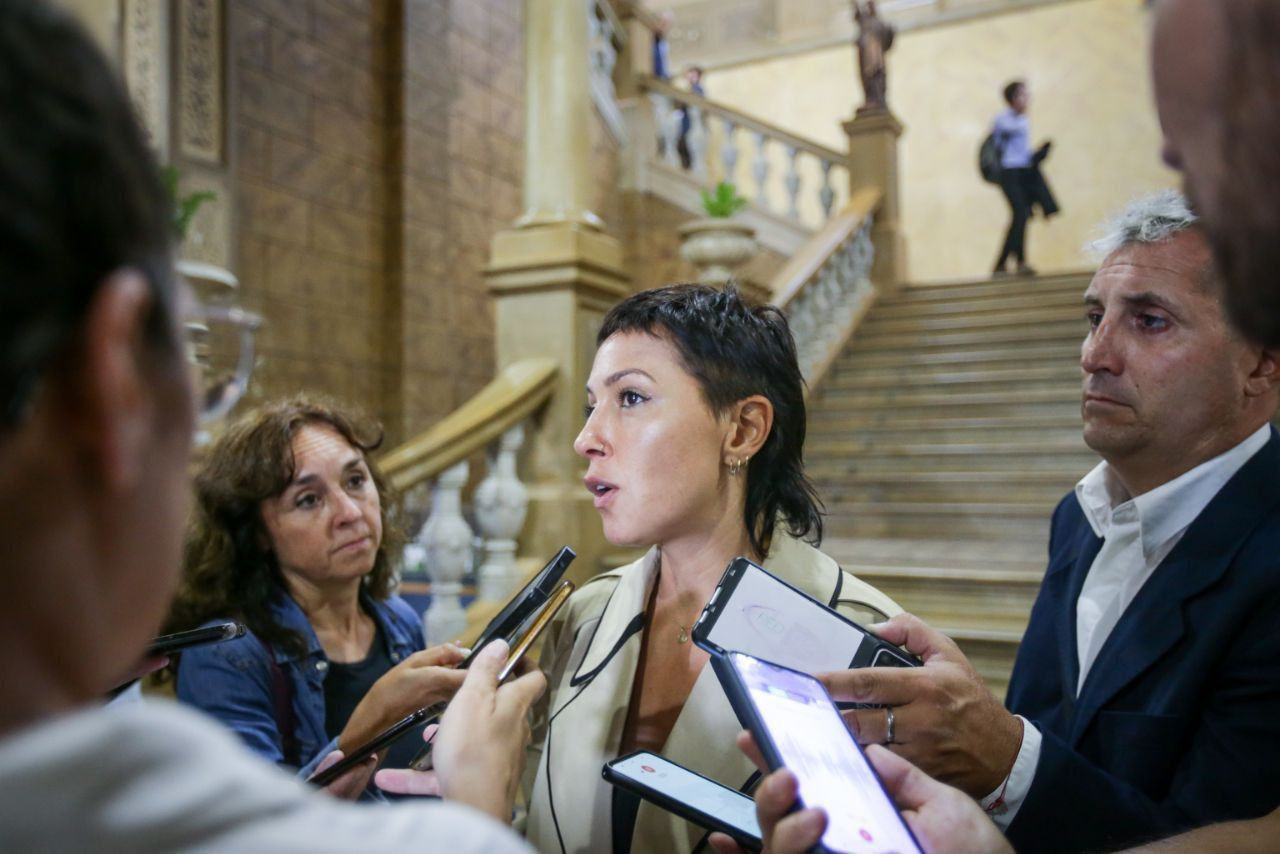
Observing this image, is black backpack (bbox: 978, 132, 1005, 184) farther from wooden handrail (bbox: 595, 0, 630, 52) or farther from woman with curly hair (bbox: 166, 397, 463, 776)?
woman with curly hair (bbox: 166, 397, 463, 776)

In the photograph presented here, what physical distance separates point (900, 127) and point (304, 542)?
7995 mm

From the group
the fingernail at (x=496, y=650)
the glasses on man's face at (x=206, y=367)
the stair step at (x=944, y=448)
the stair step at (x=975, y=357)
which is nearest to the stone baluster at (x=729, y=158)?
the stair step at (x=975, y=357)

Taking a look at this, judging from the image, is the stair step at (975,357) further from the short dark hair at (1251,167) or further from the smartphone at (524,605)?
the short dark hair at (1251,167)

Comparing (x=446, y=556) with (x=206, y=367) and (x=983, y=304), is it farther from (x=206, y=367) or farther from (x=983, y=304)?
(x=983, y=304)

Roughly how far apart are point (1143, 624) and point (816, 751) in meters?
0.81

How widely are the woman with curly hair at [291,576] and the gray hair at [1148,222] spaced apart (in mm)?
1565

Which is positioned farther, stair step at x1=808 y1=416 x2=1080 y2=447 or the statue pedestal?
the statue pedestal

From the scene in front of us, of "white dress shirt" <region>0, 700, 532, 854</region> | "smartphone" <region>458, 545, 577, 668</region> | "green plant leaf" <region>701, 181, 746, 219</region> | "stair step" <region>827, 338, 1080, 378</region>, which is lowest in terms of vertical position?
"smartphone" <region>458, 545, 577, 668</region>

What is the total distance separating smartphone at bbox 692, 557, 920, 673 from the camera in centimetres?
116

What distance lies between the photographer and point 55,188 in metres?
0.43

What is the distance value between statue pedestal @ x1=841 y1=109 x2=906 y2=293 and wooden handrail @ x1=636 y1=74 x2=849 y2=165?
0.92 ft

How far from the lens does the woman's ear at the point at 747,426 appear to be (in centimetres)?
167

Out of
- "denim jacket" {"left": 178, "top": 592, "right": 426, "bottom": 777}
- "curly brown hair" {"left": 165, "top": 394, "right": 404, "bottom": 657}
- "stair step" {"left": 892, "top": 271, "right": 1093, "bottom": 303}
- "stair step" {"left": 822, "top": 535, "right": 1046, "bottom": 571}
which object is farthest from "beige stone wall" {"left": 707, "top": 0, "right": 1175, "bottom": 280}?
"denim jacket" {"left": 178, "top": 592, "right": 426, "bottom": 777}

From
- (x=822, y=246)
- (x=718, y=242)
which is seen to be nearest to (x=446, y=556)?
(x=718, y=242)
